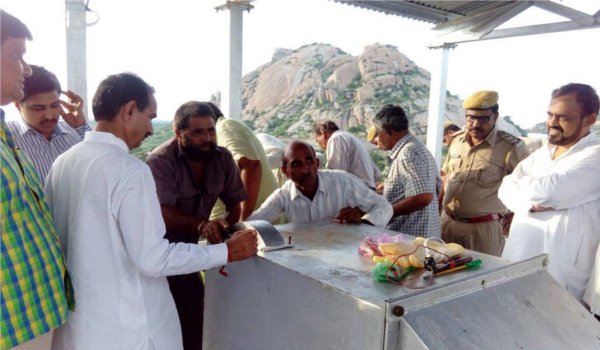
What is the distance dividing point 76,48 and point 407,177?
2.70 metres

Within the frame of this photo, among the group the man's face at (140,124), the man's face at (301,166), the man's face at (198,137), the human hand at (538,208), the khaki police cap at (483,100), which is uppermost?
the khaki police cap at (483,100)

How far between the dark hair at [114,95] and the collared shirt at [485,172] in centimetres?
228

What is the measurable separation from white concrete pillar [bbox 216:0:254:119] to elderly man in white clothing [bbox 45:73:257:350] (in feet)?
10.5

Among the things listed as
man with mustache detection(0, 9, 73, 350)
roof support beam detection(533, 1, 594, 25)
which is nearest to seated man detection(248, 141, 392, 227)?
man with mustache detection(0, 9, 73, 350)

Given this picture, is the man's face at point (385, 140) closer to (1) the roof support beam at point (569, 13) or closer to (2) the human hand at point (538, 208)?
(2) the human hand at point (538, 208)

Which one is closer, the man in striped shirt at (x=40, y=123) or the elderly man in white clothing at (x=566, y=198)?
the elderly man in white clothing at (x=566, y=198)

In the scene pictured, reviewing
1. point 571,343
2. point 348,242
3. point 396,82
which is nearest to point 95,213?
point 348,242

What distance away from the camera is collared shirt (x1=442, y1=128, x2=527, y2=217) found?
2986 mm

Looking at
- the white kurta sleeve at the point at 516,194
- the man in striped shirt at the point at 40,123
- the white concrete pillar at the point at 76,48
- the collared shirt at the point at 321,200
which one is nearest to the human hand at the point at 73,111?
the man in striped shirt at the point at 40,123

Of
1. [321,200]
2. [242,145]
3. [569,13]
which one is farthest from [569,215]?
[569,13]

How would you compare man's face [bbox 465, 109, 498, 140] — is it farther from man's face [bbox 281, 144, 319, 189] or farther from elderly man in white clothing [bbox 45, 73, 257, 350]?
elderly man in white clothing [bbox 45, 73, 257, 350]

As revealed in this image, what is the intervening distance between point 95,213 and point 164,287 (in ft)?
1.27

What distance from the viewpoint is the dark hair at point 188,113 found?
2.43m

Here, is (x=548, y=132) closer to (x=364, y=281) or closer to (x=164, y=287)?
(x=364, y=281)
